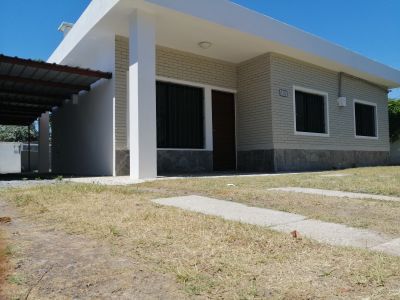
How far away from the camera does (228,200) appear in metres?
4.64

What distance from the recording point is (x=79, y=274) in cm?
209

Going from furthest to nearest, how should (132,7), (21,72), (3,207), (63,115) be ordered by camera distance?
(63,115) → (21,72) → (132,7) → (3,207)

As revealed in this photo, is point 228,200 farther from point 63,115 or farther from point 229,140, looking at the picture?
point 63,115

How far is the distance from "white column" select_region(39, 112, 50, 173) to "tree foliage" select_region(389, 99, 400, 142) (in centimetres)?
1532

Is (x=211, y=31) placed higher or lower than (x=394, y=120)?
higher

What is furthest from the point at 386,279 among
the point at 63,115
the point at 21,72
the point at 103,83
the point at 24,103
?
the point at 24,103

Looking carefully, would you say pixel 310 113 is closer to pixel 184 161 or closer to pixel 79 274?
pixel 184 161

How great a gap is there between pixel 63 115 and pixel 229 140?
5.81 metres

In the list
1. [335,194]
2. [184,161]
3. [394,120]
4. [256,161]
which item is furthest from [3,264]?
[394,120]

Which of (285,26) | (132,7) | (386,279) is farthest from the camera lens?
(285,26)

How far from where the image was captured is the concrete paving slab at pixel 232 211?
3.52 m

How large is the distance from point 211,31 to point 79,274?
805cm

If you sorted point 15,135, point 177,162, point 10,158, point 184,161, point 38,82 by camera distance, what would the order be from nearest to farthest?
point 38,82, point 177,162, point 184,161, point 10,158, point 15,135

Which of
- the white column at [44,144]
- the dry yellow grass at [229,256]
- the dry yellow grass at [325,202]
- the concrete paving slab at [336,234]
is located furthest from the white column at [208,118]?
the white column at [44,144]
